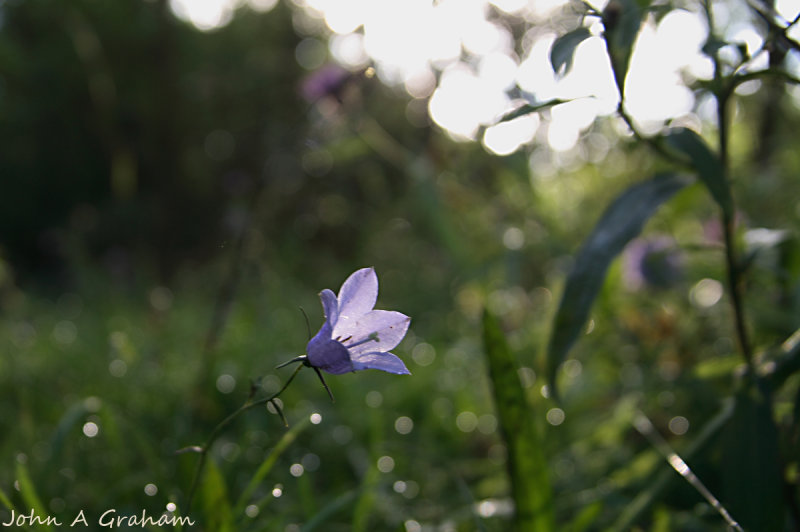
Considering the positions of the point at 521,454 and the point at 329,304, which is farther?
the point at 521,454

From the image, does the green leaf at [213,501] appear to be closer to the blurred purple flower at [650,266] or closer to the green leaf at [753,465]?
the green leaf at [753,465]

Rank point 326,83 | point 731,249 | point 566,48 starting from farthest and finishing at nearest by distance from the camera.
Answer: point 326,83 → point 731,249 → point 566,48

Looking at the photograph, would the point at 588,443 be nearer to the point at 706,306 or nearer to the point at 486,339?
the point at 706,306

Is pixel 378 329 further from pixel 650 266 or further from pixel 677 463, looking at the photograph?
pixel 650 266

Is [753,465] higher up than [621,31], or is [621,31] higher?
[621,31]

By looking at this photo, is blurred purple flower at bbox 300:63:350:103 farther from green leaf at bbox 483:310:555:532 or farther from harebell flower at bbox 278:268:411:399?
harebell flower at bbox 278:268:411:399

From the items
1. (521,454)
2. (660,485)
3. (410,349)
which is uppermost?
(521,454)

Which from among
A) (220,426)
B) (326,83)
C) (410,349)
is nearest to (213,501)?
(220,426)

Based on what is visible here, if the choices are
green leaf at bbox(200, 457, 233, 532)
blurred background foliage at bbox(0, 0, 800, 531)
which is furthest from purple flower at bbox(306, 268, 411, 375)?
green leaf at bbox(200, 457, 233, 532)
